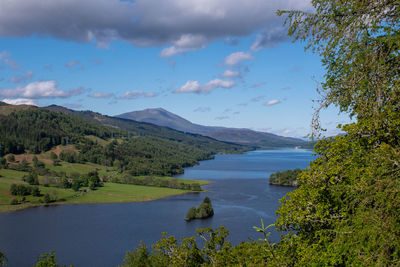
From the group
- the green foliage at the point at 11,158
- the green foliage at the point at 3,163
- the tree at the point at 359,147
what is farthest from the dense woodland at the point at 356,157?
the green foliage at the point at 11,158

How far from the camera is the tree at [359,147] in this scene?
5848 mm

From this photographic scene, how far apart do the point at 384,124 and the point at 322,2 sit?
3.46 metres

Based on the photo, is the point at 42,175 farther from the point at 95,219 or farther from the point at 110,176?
the point at 95,219

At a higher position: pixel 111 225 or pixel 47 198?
pixel 47 198

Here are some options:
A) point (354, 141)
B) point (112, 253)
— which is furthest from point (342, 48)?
point (112, 253)

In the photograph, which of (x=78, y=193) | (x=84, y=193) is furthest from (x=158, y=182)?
(x=78, y=193)

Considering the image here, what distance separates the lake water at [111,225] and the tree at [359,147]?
4591cm

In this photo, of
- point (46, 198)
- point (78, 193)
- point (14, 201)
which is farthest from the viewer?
point (78, 193)

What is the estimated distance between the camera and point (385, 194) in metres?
5.74

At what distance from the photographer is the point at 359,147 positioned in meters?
9.62

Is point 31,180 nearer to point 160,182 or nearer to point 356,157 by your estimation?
point 160,182

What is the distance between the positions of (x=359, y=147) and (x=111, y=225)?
237ft

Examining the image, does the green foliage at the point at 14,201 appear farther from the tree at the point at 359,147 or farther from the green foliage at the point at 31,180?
the tree at the point at 359,147

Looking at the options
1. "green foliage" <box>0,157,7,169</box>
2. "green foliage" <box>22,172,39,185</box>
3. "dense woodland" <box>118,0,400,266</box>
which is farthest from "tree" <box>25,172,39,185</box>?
"dense woodland" <box>118,0,400,266</box>
